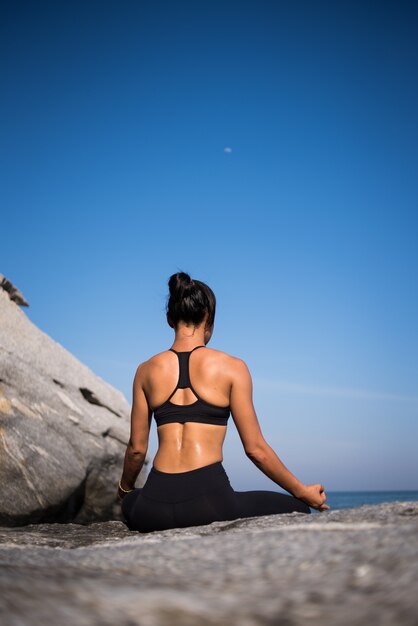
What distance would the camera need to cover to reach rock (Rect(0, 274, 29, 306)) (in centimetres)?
919

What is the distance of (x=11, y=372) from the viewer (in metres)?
6.63

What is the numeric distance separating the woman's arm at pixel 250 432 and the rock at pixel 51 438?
304 centimetres

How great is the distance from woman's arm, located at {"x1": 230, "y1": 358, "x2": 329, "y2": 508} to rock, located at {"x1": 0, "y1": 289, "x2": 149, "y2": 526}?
3.04 meters

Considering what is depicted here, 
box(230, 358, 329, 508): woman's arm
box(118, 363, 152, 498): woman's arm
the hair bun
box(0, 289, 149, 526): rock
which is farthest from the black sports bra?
box(0, 289, 149, 526): rock

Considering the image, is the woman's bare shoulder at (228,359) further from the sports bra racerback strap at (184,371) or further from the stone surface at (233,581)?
the stone surface at (233,581)

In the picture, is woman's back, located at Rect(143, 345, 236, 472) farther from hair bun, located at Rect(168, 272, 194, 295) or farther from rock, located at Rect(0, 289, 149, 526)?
rock, located at Rect(0, 289, 149, 526)

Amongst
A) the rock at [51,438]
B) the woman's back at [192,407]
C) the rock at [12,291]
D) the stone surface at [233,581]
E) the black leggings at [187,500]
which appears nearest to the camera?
the stone surface at [233,581]

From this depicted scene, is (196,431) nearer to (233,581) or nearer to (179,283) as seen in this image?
(179,283)

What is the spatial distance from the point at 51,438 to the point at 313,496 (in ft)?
11.4

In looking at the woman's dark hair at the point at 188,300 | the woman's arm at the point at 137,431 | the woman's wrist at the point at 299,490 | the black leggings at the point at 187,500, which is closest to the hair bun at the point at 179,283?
the woman's dark hair at the point at 188,300

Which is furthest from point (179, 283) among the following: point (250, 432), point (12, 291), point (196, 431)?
point (12, 291)

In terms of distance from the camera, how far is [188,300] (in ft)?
13.5

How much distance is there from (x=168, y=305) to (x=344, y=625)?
10.2 feet

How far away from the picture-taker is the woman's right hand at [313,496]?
4.07 metres
